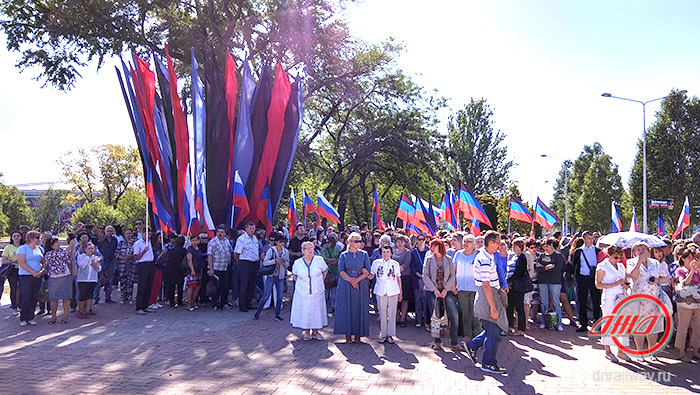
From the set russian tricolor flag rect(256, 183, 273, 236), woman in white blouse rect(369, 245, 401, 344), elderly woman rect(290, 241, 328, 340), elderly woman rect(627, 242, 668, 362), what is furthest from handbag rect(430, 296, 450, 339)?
russian tricolor flag rect(256, 183, 273, 236)

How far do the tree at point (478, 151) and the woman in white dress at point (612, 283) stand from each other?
38825 millimetres

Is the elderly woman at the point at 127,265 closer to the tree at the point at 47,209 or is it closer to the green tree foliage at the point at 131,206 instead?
the green tree foliage at the point at 131,206

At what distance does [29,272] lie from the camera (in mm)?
9875

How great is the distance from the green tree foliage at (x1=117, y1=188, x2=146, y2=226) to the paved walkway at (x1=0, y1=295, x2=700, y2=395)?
36781mm

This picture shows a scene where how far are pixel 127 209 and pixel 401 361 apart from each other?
45650 mm

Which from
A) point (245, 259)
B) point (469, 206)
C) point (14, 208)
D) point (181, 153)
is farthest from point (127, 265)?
point (14, 208)

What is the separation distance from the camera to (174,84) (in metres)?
15.2

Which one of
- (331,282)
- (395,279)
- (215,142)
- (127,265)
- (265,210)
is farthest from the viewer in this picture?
(215,142)

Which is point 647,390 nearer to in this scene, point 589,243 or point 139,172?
point 589,243

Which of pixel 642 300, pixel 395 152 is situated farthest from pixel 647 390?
pixel 395 152

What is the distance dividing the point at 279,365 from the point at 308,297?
1854 millimetres

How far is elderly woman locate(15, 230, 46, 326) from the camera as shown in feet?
32.3

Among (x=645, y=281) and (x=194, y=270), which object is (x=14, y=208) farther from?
(x=645, y=281)

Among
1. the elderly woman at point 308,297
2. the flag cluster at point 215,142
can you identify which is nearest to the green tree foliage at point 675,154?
the flag cluster at point 215,142
